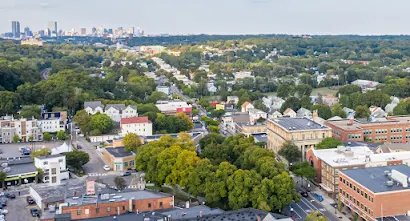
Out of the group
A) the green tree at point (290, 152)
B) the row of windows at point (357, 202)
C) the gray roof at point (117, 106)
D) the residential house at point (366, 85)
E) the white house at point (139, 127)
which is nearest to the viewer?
the row of windows at point (357, 202)

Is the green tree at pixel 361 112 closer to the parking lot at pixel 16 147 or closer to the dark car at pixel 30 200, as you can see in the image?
the parking lot at pixel 16 147

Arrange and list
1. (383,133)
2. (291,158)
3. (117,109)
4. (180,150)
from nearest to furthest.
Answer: (180,150), (291,158), (383,133), (117,109)

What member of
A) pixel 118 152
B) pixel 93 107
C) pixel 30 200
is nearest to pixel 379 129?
pixel 118 152

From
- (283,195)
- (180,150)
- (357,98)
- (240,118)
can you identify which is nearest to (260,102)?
(240,118)

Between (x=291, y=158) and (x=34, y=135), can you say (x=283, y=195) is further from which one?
(x=34, y=135)

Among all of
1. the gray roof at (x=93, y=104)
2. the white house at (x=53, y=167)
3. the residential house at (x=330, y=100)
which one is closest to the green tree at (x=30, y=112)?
the gray roof at (x=93, y=104)

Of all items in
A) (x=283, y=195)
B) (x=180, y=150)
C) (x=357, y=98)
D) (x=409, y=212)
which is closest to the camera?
(x=409, y=212)

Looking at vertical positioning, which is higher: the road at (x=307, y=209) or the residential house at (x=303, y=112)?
the residential house at (x=303, y=112)
